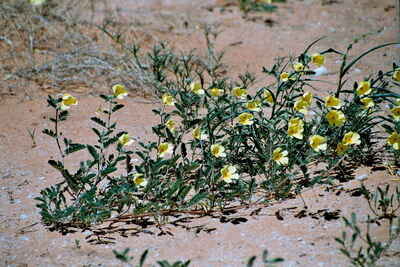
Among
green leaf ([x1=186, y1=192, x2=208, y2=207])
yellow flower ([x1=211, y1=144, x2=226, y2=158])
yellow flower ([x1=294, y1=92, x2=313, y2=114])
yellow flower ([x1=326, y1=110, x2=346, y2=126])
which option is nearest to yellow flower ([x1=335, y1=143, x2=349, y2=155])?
yellow flower ([x1=326, y1=110, x2=346, y2=126])

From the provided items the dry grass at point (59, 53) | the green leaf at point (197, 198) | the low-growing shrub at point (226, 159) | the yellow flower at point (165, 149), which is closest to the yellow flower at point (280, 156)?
the low-growing shrub at point (226, 159)

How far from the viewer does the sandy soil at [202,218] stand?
6.82 ft

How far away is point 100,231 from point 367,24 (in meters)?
3.49

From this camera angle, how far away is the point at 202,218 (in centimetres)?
232

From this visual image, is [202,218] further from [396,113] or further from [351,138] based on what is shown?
[396,113]

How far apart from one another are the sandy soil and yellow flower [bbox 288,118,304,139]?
0.32 m

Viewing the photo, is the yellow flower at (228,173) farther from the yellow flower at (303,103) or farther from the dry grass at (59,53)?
the dry grass at (59,53)

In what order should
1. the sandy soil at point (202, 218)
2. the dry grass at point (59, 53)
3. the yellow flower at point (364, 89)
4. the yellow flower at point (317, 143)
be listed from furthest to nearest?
the dry grass at point (59, 53)
the yellow flower at point (364, 89)
the yellow flower at point (317, 143)
the sandy soil at point (202, 218)

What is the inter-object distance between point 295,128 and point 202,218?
585 millimetres

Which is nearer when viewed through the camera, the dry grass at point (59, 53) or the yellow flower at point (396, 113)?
the yellow flower at point (396, 113)

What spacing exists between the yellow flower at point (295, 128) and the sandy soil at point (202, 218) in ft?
1.03

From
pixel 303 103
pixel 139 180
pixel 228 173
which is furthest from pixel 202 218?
pixel 303 103

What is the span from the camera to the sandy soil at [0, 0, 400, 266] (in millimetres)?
2080

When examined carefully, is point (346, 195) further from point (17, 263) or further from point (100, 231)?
point (17, 263)
